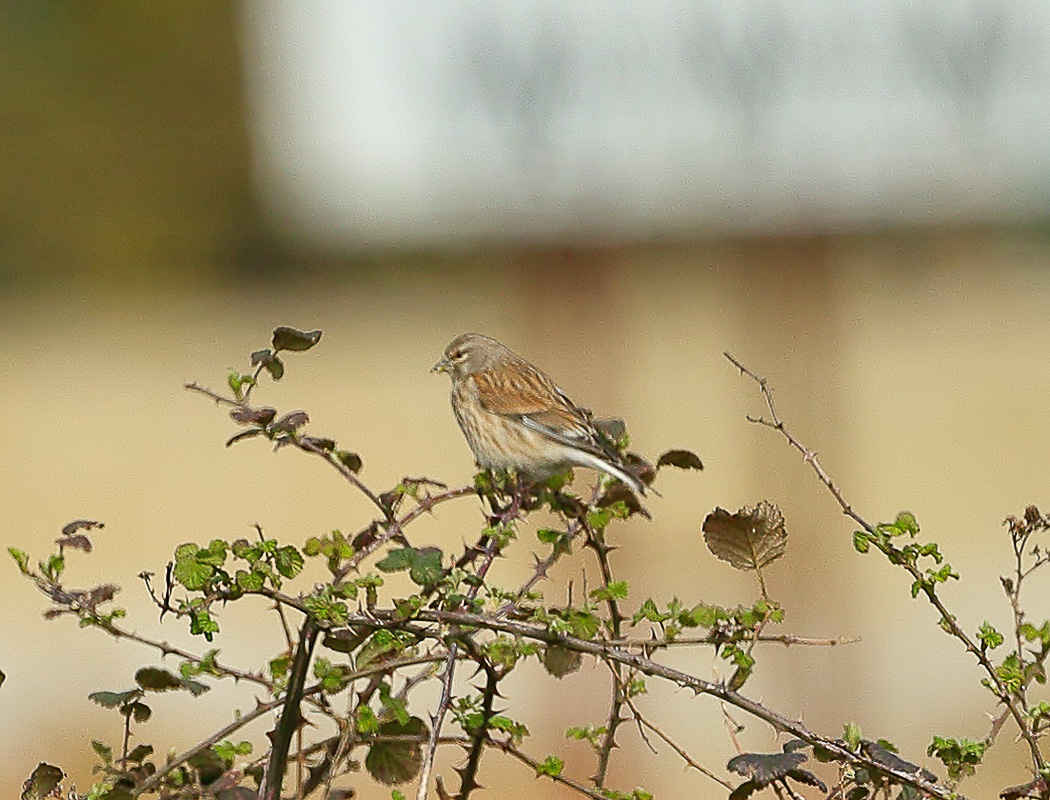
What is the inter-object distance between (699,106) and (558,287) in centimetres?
127

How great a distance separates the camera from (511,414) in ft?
10.6

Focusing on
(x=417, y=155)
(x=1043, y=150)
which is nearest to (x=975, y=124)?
(x=1043, y=150)

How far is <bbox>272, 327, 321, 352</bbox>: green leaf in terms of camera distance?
1467 millimetres

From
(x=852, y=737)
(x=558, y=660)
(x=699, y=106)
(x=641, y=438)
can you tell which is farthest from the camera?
(x=641, y=438)

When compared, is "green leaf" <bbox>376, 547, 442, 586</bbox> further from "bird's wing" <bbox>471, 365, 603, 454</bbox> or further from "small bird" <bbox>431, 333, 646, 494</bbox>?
"bird's wing" <bbox>471, 365, 603, 454</bbox>

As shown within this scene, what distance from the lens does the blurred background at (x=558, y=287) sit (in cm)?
555

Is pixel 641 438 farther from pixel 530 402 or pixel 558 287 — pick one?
pixel 530 402

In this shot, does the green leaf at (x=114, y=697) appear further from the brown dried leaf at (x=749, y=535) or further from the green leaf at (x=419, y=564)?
the brown dried leaf at (x=749, y=535)

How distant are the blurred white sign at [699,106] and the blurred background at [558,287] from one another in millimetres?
15

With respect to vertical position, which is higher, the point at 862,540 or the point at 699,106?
the point at 699,106

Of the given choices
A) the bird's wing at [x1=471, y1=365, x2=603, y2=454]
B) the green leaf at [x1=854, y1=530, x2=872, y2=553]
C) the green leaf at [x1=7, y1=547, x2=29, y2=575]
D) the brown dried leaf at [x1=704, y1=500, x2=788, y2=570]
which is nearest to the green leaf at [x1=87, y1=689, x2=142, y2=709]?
the green leaf at [x1=7, y1=547, x2=29, y2=575]

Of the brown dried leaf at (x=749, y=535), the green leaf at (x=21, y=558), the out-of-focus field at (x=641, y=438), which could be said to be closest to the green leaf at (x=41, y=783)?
the green leaf at (x=21, y=558)

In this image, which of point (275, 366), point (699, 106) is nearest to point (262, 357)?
point (275, 366)

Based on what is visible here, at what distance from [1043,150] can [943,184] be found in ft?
3.41
